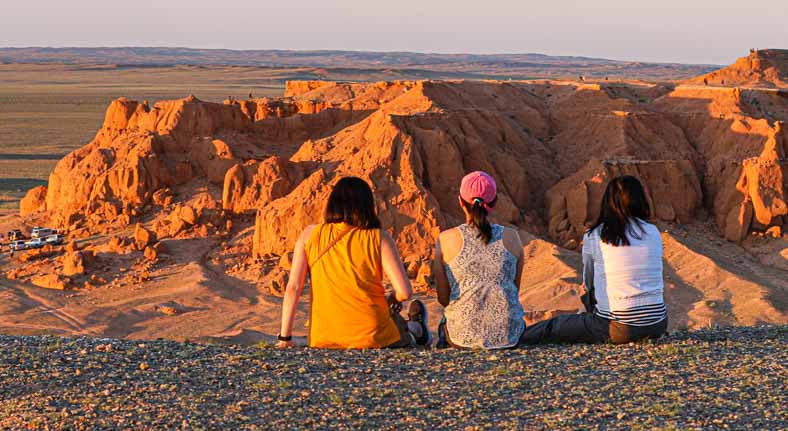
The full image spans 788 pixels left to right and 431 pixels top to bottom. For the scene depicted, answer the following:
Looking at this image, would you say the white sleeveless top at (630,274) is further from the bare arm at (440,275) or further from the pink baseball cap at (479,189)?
the bare arm at (440,275)

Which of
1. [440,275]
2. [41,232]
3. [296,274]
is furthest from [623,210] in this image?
[41,232]

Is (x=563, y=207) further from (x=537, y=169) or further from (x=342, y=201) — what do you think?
(x=342, y=201)

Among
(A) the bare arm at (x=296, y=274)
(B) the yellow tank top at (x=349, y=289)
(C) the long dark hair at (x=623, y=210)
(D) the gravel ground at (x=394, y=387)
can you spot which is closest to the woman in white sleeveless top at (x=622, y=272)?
(C) the long dark hair at (x=623, y=210)

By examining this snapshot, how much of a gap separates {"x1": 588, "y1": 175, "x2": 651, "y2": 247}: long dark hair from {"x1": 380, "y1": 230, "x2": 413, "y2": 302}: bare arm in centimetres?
172

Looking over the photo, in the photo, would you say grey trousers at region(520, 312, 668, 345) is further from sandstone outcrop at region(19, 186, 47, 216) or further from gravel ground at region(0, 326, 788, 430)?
sandstone outcrop at region(19, 186, 47, 216)

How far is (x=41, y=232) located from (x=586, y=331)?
20405 millimetres

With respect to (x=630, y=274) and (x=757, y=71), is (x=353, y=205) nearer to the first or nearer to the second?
(x=630, y=274)

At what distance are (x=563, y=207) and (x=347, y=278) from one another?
17494mm

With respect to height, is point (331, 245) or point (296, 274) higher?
point (331, 245)

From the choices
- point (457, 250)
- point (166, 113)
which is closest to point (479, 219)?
point (457, 250)

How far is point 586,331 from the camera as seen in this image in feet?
29.1

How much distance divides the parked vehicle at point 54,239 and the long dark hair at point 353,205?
18.9m

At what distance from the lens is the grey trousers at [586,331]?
8.68 meters

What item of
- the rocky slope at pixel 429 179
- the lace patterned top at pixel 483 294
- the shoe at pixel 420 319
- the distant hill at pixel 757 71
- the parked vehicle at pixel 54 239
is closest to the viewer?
the lace patterned top at pixel 483 294
